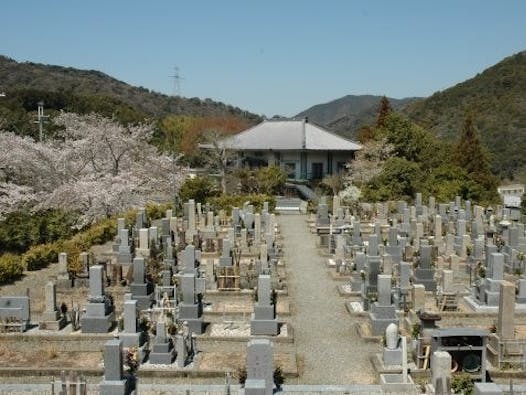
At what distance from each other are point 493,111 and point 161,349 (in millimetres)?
66022

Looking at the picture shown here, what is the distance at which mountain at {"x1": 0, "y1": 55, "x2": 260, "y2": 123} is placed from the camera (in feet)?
333

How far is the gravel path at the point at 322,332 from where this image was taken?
12.7m

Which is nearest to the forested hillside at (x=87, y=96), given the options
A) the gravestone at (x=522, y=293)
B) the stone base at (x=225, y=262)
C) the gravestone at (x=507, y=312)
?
the stone base at (x=225, y=262)

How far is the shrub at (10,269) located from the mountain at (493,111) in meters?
48.2

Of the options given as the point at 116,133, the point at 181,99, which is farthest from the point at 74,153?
the point at 181,99

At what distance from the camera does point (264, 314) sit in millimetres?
14898

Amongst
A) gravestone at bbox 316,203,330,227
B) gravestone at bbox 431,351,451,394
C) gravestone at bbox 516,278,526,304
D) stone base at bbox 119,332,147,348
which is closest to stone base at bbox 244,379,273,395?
gravestone at bbox 431,351,451,394

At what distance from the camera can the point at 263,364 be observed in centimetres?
1092

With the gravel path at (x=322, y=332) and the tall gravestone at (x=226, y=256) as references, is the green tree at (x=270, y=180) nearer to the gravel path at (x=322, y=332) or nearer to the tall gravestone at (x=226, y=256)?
the gravel path at (x=322, y=332)

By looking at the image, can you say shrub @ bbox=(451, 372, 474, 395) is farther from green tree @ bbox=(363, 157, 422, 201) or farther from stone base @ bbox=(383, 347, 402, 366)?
green tree @ bbox=(363, 157, 422, 201)

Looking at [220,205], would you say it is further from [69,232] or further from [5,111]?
[5,111]

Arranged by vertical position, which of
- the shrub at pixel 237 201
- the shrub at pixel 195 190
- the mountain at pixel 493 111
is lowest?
the shrub at pixel 237 201

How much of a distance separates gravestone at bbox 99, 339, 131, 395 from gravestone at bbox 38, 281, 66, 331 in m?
4.60

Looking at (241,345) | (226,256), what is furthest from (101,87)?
(241,345)
